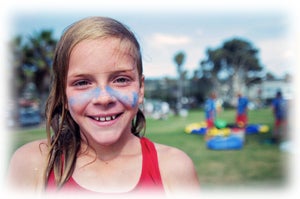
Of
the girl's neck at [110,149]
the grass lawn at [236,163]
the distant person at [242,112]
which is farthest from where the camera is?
the distant person at [242,112]

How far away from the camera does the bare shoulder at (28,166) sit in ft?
4.29

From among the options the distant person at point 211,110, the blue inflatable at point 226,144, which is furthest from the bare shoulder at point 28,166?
the distant person at point 211,110

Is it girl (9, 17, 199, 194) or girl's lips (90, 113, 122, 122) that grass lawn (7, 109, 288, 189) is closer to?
girl (9, 17, 199, 194)

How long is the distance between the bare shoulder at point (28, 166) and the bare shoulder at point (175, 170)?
0.48 m

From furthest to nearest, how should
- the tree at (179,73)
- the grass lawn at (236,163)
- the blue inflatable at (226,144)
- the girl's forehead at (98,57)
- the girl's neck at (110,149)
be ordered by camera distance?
1. the blue inflatable at (226,144)
2. the grass lawn at (236,163)
3. the tree at (179,73)
4. the girl's neck at (110,149)
5. the girl's forehead at (98,57)

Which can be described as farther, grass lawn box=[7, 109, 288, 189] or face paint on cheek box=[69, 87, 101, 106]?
grass lawn box=[7, 109, 288, 189]

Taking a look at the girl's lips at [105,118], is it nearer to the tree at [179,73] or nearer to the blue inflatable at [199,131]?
the tree at [179,73]

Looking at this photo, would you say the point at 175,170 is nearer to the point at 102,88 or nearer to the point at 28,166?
the point at 102,88

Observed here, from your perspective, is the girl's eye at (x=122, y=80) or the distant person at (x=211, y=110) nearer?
the girl's eye at (x=122, y=80)

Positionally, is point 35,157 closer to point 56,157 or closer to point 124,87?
point 56,157

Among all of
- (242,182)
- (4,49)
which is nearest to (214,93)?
(242,182)

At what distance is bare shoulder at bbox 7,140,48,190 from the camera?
131 cm

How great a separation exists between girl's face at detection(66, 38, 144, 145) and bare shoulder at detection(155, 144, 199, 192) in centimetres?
20

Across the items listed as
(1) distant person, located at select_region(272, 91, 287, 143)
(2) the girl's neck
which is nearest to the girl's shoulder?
(2) the girl's neck
